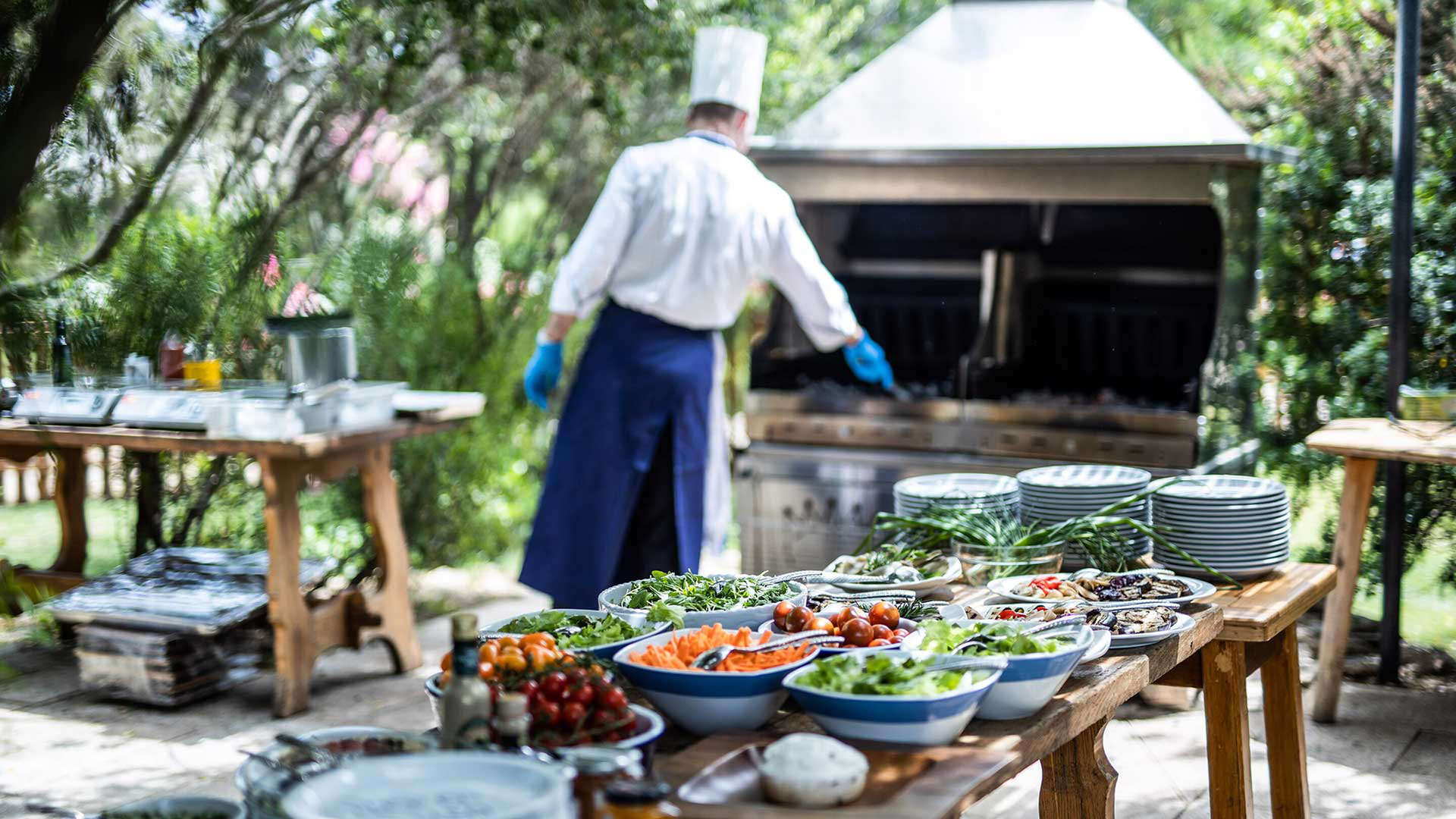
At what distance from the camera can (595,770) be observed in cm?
149

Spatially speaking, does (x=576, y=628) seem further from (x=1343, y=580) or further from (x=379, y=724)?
(x=1343, y=580)

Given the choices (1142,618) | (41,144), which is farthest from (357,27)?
(1142,618)

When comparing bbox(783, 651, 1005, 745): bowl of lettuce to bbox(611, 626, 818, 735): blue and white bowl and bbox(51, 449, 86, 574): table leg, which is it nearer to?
bbox(611, 626, 818, 735): blue and white bowl

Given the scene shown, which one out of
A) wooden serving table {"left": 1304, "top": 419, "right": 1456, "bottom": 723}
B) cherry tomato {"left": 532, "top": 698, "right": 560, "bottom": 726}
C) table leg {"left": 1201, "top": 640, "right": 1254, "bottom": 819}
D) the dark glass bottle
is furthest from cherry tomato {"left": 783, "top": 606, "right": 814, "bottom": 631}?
wooden serving table {"left": 1304, "top": 419, "right": 1456, "bottom": 723}

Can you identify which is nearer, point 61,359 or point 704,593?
point 704,593

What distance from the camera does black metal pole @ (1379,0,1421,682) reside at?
13.7ft

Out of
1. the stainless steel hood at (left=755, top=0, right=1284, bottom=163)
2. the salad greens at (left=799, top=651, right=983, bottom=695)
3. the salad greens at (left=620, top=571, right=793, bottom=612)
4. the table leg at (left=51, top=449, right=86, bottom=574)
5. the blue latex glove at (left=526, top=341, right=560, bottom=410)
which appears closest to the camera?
the salad greens at (left=799, top=651, right=983, bottom=695)

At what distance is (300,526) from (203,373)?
586mm

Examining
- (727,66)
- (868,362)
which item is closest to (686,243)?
(727,66)

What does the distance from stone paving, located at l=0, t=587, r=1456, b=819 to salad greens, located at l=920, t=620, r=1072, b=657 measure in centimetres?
164

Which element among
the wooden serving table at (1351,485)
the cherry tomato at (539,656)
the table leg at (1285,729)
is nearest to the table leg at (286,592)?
the cherry tomato at (539,656)

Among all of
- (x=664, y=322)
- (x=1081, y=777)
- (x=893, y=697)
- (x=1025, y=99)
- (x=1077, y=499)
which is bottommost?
(x=1081, y=777)

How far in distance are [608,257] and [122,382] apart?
1.57 m

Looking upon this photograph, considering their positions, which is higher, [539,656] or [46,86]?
[46,86]
